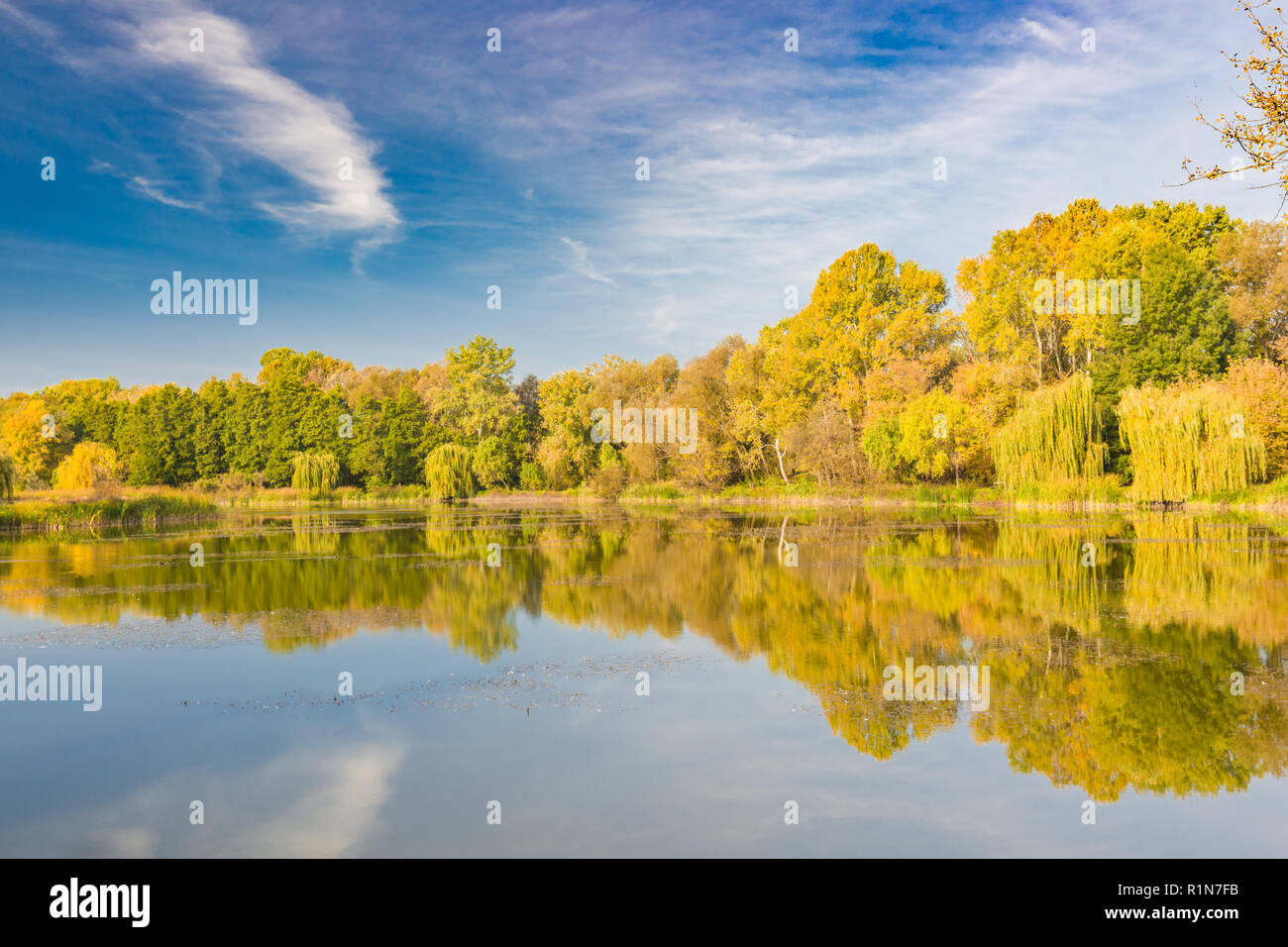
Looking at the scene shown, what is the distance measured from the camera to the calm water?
578 cm

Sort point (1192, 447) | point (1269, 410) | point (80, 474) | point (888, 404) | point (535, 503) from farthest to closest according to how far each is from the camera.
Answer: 1. point (535, 503)
2. point (80, 474)
3. point (888, 404)
4. point (1269, 410)
5. point (1192, 447)

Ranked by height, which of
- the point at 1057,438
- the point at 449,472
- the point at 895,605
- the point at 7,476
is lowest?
the point at 895,605

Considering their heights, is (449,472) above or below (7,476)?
above

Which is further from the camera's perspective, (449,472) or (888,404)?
(449,472)

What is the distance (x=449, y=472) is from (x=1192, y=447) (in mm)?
42355

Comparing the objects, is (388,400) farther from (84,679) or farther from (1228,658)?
(1228,658)

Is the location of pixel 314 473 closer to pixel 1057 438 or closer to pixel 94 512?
pixel 94 512

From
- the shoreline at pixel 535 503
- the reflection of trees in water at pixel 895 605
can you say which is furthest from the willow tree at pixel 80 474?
the reflection of trees in water at pixel 895 605

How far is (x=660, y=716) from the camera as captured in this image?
8.24m

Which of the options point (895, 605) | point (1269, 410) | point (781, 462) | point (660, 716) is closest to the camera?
point (660, 716)

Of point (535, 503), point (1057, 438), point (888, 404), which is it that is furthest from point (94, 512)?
point (1057, 438)

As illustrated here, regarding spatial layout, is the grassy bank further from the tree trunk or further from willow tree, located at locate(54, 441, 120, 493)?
the tree trunk
